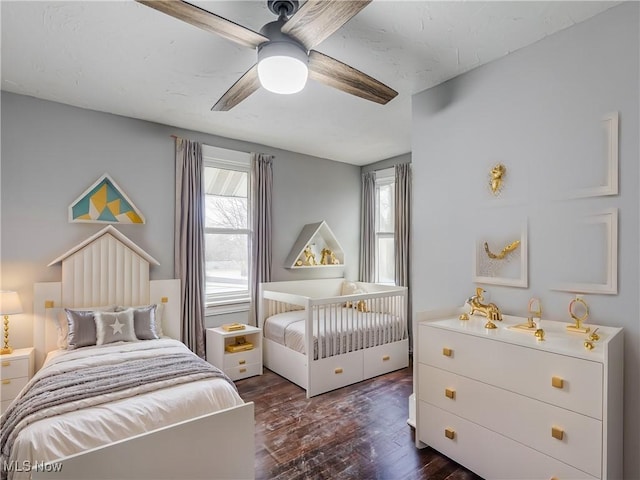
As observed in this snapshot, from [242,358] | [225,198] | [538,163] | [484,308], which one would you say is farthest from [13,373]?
[538,163]

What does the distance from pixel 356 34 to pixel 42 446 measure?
2.59 m

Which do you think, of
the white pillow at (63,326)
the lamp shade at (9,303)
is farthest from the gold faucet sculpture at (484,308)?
the lamp shade at (9,303)

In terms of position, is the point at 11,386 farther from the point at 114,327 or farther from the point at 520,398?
the point at 520,398

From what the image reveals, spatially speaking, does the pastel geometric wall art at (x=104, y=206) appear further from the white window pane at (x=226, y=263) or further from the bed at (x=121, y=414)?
the white window pane at (x=226, y=263)

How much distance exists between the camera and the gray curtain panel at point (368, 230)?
4992 millimetres

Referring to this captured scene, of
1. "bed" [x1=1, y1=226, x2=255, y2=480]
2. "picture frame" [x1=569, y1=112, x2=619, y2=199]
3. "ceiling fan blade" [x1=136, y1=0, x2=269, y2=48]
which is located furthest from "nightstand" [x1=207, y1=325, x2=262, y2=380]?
"picture frame" [x1=569, y1=112, x2=619, y2=199]

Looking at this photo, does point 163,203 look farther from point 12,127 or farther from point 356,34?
point 356,34

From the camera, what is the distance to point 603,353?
61.0 inches

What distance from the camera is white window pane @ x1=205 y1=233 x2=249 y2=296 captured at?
3.88 metres

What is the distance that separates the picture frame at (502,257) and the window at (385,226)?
240 centimetres

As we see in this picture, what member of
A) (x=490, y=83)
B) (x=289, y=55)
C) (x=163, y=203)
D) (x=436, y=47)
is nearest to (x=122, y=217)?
(x=163, y=203)

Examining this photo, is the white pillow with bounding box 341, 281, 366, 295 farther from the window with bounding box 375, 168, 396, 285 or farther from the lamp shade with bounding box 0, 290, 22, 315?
the lamp shade with bounding box 0, 290, 22, 315

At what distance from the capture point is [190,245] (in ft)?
11.8

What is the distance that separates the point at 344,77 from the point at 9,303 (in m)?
2.87
